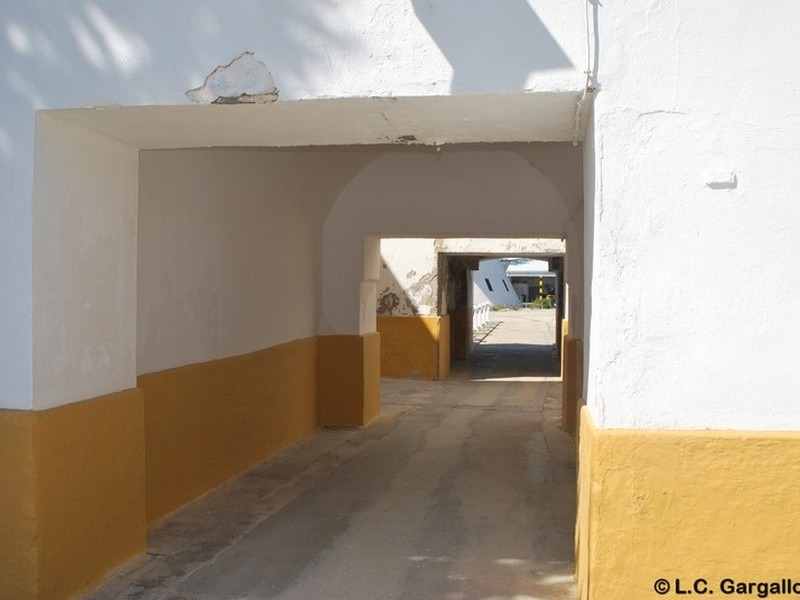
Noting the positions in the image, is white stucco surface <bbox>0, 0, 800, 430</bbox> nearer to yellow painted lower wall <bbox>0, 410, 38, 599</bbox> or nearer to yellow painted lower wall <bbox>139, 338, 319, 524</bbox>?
yellow painted lower wall <bbox>0, 410, 38, 599</bbox>

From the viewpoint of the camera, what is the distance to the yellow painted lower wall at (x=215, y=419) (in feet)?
18.8

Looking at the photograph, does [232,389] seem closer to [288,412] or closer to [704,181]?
[288,412]

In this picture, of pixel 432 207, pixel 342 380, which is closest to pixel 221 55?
pixel 432 207

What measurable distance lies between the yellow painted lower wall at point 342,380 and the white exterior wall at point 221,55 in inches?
244

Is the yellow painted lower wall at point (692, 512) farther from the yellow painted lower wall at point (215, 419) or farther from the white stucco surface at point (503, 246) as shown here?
the white stucco surface at point (503, 246)

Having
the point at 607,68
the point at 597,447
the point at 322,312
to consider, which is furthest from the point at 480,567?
the point at 322,312

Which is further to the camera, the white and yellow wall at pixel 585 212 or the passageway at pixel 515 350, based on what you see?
the passageway at pixel 515 350

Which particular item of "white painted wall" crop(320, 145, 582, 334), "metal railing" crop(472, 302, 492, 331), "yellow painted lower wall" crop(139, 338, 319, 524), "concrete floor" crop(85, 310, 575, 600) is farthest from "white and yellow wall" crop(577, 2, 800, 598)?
"metal railing" crop(472, 302, 492, 331)

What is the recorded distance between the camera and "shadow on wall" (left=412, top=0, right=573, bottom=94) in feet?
11.4

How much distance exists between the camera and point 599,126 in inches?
133

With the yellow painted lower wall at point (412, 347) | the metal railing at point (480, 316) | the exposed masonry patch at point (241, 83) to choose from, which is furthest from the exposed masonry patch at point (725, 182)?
the metal railing at point (480, 316)

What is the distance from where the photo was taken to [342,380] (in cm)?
1003

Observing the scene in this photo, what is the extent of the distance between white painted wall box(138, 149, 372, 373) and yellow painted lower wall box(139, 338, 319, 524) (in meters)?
0.16

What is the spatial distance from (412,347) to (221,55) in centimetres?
1210
